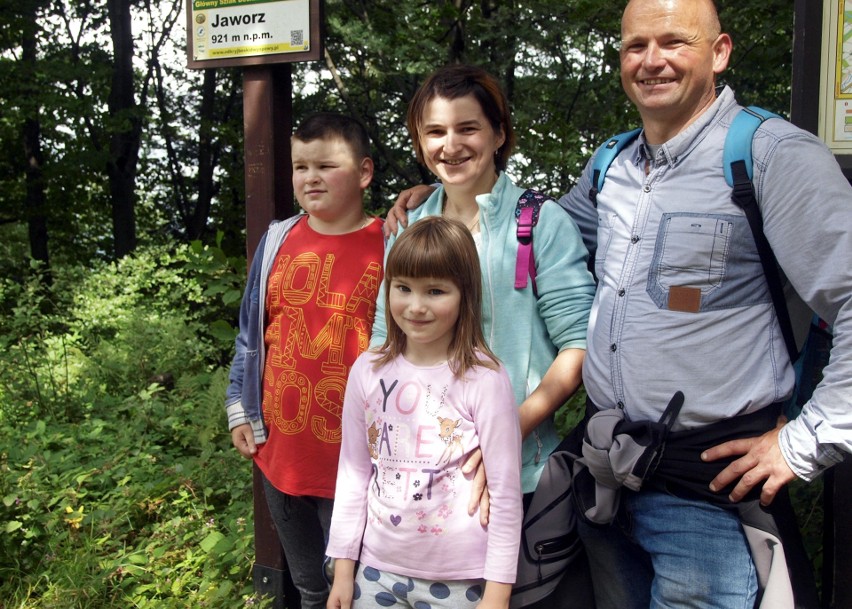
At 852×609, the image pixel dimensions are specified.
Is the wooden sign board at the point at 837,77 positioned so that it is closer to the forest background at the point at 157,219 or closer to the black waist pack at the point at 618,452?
the black waist pack at the point at 618,452

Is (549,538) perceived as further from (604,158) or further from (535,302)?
(604,158)

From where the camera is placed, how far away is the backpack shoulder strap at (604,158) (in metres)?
2.39

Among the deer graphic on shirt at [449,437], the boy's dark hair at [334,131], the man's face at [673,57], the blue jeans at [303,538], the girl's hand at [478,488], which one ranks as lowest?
the blue jeans at [303,538]

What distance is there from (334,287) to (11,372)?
442 cm

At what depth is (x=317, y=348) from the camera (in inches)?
107

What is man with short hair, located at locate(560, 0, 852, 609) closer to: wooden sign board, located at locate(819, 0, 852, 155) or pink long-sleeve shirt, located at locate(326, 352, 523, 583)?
pink long-sleeve shirt, located at locate(326, 352, 523, 583)

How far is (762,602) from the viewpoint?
6.56ft

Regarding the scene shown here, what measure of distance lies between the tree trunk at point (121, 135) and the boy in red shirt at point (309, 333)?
40.8 feet

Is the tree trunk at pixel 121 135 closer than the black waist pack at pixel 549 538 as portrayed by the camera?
No

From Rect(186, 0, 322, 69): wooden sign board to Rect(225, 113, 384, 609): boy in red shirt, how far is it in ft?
1.36

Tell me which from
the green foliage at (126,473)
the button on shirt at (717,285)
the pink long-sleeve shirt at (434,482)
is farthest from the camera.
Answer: the green foliage at (126,473)

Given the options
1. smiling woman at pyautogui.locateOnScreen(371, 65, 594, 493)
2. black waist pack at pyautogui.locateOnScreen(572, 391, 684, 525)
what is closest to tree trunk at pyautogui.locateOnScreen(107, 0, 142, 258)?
smiling woman at pyautogui.locateOnScreen(371, 65, 594, 493)

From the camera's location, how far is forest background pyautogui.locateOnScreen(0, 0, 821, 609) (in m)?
3.82

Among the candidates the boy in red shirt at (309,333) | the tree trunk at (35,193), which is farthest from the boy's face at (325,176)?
the tree trunk at (35,193)
